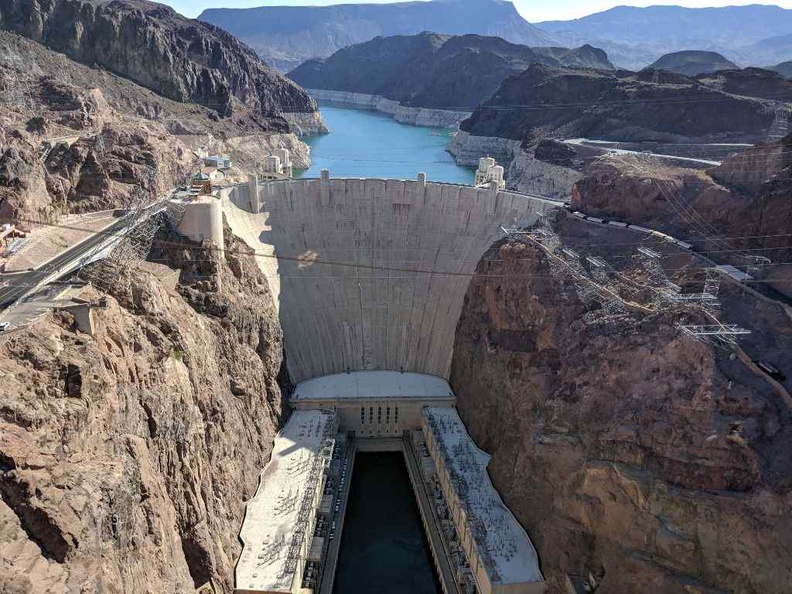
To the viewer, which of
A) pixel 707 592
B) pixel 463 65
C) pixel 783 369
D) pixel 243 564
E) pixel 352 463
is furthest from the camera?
pixel 463 65

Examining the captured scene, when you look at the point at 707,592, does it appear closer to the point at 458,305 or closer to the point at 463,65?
the point at 458,305

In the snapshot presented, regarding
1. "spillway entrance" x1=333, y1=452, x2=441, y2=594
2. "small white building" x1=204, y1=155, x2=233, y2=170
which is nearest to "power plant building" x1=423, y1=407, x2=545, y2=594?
"spillway entrance" x1=333, y1=452, x2=441, y2=594

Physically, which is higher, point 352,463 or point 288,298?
point 288,298

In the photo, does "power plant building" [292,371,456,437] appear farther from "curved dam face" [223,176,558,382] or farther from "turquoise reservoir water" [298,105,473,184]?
"turquoise reservoir water" [298,105,473,184]

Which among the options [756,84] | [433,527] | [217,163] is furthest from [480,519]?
[756,84]

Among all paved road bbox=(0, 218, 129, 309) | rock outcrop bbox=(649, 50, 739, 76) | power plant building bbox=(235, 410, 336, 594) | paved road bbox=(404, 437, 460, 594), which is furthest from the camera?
rock outcrop bbox=(649, 50, 739, 76)

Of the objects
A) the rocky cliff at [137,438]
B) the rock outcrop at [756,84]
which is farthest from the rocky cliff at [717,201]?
the rock outcrop at [756,84]

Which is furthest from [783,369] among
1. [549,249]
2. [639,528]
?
[549,249]

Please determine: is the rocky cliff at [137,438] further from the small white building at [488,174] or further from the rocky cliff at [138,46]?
the rocky cliff at [138,46]
